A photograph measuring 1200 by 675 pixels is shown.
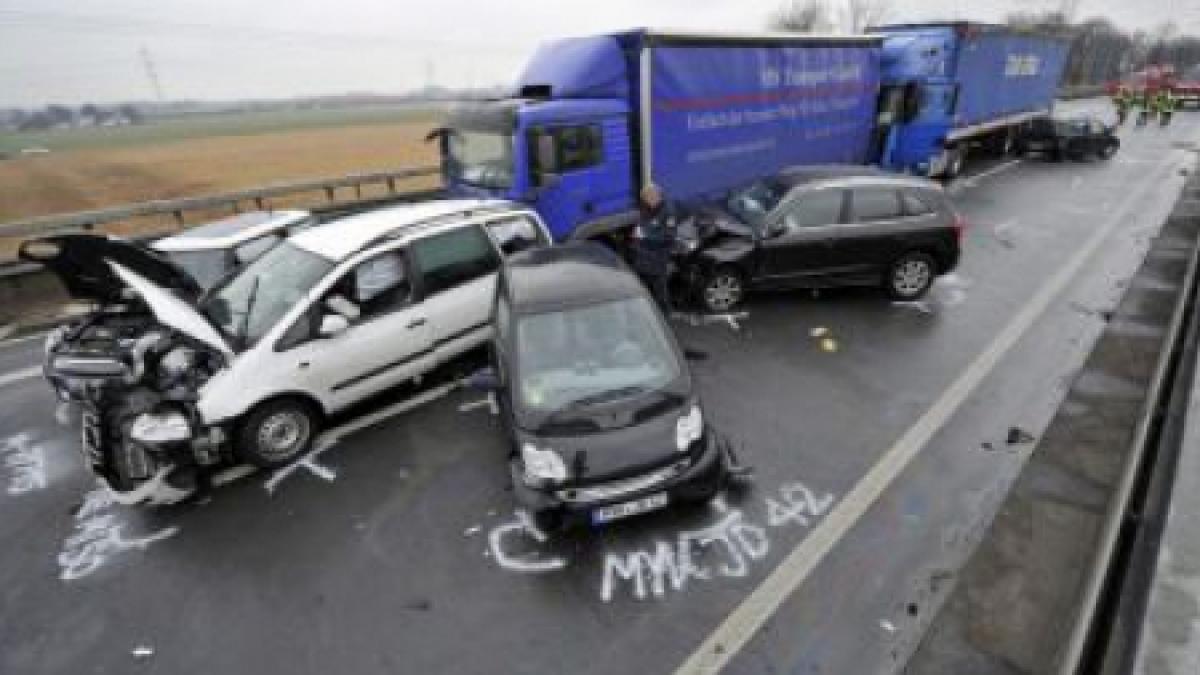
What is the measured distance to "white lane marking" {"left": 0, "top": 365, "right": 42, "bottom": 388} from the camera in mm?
7051

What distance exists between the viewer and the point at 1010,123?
1909 cm

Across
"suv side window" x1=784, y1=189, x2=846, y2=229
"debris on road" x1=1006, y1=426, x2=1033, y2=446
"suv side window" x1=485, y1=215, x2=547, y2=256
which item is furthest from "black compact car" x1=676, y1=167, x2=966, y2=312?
"debris on road" x1=1006, y1=426, x2=1033, y2=446

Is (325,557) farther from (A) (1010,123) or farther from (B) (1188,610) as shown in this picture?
(A) (1010,123)

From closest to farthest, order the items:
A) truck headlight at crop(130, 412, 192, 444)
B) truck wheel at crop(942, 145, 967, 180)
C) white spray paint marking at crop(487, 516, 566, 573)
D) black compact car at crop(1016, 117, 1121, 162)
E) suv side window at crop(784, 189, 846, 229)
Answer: white spray paint marking at crop(487, 516, 566, 573) < truck headlight at crop(130, 412, 192, 444) < suv side window at crop(784, 189, 846, 229) < truck wheel at crop(942, 145, 967, 180) < black compact car at crop(1016, 117, 1121, 162)

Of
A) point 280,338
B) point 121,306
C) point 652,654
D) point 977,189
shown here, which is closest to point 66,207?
point 121,306

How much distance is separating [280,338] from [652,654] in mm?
3810

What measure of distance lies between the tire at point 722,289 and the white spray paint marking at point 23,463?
7.08m

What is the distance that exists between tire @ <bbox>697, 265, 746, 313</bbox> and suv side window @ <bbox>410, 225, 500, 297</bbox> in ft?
9.85

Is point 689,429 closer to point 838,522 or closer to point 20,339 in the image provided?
point 838,522

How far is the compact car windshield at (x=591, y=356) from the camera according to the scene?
4320mm

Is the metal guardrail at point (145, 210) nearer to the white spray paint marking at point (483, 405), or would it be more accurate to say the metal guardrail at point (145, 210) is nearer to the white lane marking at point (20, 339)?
the white lane marking at point (20, 339)

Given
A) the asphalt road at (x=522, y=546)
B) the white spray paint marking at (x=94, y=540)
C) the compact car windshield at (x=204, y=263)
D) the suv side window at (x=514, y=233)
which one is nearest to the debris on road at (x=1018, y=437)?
the asphalt road at (x=522, y=546)

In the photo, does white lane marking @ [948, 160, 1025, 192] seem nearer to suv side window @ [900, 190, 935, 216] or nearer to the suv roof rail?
suv side window @ [900, 190, 935, 216]

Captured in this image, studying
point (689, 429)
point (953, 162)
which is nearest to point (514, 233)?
point (689, 429)
